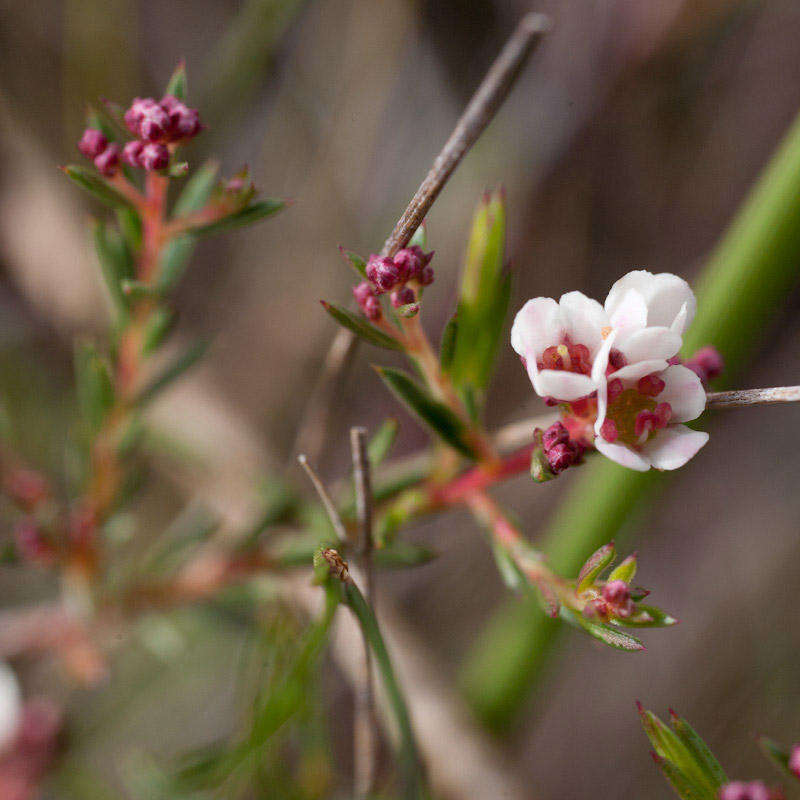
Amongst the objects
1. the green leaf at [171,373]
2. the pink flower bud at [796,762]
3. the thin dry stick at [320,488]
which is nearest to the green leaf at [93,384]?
the green leaf at [171,373]

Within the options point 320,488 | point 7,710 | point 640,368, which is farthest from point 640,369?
point 7,710

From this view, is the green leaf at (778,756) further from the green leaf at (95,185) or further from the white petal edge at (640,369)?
the green leaf at (95,185)

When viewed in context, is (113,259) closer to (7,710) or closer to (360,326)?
(360,326)

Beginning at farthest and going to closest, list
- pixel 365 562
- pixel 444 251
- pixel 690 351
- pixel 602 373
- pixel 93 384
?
pixel 444 251, pixel 690 351, pixel 93 384, pixel 365 562, pixel 602 373

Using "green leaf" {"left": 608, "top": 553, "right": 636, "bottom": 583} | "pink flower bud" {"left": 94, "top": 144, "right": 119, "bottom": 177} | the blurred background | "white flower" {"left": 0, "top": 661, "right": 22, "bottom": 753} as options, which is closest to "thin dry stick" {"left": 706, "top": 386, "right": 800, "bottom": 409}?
"green leaf" {"left": 608, "top": 553, "right": 636, "bottom": 583}

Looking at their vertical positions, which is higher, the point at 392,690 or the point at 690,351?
Answer: the point at 690,351

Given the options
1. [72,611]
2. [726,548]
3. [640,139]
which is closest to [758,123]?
[640,139]
